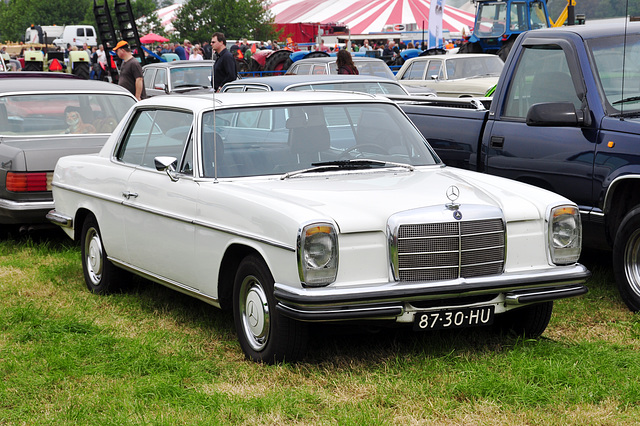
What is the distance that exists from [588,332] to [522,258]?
105 centimetres

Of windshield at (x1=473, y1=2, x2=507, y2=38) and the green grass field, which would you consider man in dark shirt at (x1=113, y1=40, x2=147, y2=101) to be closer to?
the green grass field

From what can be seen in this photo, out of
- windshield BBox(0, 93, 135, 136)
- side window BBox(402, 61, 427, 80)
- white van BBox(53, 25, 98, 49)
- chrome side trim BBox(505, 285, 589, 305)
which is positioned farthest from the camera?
white van BBox(53, 25, 98, 49)

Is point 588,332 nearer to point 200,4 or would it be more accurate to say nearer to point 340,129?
point 340,129

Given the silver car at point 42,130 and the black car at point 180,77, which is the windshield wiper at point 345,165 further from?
the black car at point 180,77

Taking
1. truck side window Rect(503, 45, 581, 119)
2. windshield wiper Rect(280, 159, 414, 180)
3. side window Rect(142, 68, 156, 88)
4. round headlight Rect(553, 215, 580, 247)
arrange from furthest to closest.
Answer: side window Rect(142, 68, 156, 88) → truck side window Rect(503, 45, 581, 119) → windshield wiper Rect(280, 159, 414, 180) → round headlight Rect(553, 215, 580, 247)

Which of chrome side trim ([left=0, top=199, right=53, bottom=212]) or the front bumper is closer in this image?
the front bumper

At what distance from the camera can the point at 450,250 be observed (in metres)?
4.79

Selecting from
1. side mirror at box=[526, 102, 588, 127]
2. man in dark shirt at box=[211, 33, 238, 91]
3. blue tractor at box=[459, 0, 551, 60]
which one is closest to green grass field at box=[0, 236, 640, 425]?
side mirror at box=[526, 102, 588, 127]

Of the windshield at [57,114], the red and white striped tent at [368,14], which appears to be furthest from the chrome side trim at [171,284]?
the red and white striped tent at [368,14]

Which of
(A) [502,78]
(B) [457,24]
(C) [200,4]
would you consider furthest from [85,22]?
(A) [502,78]

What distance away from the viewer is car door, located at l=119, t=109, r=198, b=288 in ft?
18.5

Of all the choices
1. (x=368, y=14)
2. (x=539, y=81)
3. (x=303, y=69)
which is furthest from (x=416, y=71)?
(x=368, y=14)

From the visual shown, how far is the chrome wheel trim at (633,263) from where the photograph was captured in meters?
5.99

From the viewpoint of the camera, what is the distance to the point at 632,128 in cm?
598
